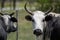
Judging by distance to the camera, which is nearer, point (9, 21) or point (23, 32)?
point (9, 21)

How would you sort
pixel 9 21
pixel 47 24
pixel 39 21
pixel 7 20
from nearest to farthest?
pixel 39 21
pixel 47 24
pixel 7 20
pixel 9 21

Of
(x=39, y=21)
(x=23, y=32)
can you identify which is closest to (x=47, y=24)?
(x=39, y=21)

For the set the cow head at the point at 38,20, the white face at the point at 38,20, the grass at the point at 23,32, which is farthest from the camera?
the grass at the point at 23,32

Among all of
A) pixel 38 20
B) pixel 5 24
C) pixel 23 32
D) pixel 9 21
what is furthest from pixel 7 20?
pixel 23 32

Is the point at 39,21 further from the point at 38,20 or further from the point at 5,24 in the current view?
the point at 5,24

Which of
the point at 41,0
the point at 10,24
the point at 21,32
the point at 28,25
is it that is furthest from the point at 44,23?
the point at 41,0

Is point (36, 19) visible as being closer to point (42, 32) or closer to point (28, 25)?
point (42, 32)

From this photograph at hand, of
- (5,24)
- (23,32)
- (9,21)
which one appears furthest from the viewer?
(23,32)

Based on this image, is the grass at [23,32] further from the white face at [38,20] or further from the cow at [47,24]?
the white face at [38,20]

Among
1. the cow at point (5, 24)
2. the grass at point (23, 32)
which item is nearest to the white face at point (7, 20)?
the cow at point (5, 24)

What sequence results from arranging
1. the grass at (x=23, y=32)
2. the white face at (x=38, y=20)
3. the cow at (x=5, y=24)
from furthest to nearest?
the grass at (x=23, y=32), the cow at (x=5, y=24), the white face at (x=38, y=20)

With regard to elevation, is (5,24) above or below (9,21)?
below

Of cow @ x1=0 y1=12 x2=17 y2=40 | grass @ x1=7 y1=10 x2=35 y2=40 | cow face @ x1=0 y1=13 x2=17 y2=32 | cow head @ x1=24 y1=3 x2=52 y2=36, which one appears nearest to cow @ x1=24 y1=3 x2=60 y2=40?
cow head @ x1=24 y1=3 x2=52 y2=36

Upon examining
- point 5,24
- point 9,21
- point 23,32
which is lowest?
point 23,32
